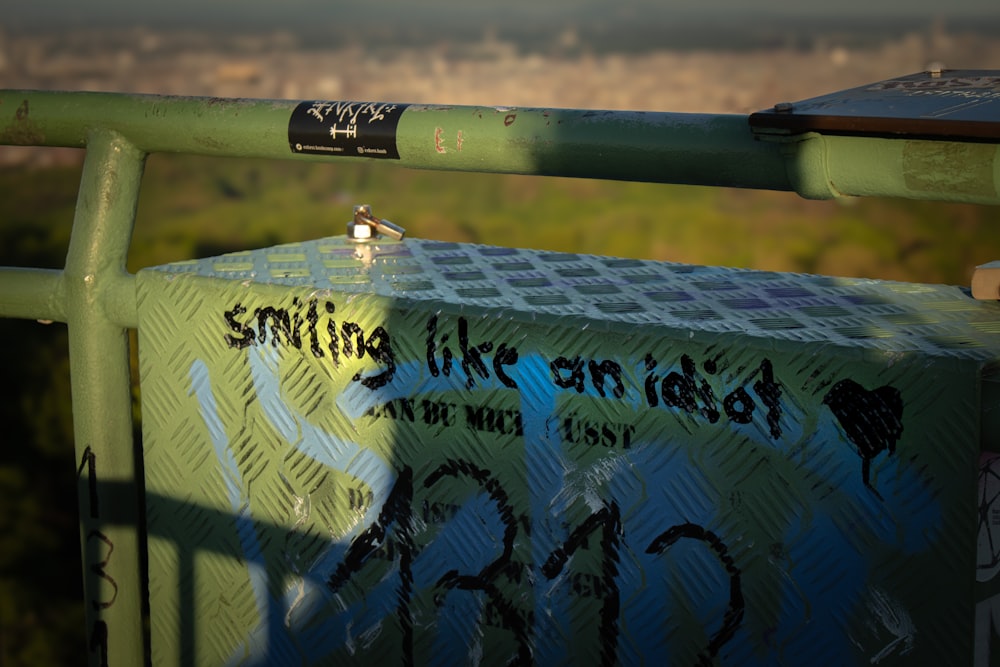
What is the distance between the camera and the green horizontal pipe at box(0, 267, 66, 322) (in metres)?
2.81

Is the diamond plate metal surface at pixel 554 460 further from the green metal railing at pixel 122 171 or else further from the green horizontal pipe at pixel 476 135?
the green horizontal pipe at pixel 476 135

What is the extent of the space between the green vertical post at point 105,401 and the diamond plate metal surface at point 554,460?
96 millimetres

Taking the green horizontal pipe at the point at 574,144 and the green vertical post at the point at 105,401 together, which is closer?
the green horizontal pipe at the point at 574,144

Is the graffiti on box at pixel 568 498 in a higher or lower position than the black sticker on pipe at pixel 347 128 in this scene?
lower

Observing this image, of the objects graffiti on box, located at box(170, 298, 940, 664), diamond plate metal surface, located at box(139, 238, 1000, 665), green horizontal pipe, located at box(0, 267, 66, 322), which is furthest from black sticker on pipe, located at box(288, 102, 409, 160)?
green horizontal pipe, located at box(0, 267, 66, 322)

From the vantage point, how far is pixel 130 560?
9.41 ft

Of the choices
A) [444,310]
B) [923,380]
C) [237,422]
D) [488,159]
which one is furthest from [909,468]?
[237,422]

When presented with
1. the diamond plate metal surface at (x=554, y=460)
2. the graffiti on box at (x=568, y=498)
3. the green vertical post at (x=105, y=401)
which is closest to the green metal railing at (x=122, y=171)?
the green vertical post at (x=105, y=401)

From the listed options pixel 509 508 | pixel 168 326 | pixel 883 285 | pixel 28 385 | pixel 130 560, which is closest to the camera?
pixel 509 508

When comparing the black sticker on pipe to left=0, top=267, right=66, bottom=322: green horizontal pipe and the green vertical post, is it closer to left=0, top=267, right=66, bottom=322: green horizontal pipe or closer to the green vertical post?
the green vertical post

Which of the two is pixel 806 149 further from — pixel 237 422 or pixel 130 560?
pixel 130 560

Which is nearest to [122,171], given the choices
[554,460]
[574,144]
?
[574,144]

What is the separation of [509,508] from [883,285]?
86 centimetres

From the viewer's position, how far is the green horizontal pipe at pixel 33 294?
9.23 ft
